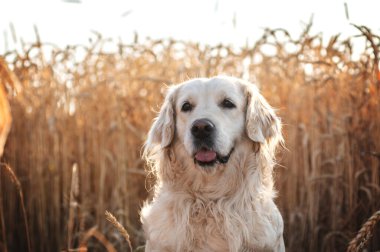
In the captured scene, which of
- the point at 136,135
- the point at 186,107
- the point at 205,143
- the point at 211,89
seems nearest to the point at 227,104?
the point at 211,89

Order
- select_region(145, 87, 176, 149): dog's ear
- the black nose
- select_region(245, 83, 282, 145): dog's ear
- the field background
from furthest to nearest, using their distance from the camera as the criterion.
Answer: the field background < select_region(145, 87, 176, 149): dog's ear < select_region(245, 83, 282, 145): dog's ear < the black nose

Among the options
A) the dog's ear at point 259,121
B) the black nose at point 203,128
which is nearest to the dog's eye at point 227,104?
the dog's ear at point 259,121

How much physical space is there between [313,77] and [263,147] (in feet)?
5.47

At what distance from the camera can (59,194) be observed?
174 inches

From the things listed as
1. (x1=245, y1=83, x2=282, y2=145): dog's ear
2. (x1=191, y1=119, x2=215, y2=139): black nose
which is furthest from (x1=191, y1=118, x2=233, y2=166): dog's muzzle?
(x1=245, y1=83, x2=282, y2=145): dog's ear

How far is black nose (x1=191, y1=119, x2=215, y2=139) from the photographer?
8.68 feet

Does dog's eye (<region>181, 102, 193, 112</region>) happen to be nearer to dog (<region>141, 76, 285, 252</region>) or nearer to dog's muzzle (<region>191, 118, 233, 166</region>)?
dog (<region>141, 76, 285, 252</region>)

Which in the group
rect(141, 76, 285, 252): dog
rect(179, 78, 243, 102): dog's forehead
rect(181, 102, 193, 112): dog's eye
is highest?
rect(179, 78, 243, 102): dog's forehead

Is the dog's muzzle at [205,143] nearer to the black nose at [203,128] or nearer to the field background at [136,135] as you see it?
the black nose at [203,128]

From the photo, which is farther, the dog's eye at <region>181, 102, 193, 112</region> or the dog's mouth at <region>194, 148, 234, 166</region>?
the dog's eye at <region>181, 102, 193, 112</region>

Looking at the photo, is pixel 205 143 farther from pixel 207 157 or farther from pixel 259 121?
pixel 259 121

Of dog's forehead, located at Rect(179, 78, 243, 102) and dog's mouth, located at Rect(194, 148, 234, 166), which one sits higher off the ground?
dog's forehead, located at Rect(179, 78, 243, 102)

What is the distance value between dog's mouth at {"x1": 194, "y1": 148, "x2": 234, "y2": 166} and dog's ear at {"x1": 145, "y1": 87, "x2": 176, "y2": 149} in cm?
26

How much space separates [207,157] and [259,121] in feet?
1.34
